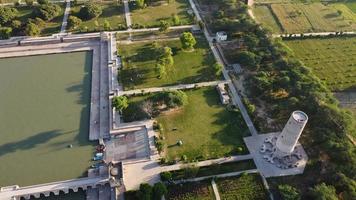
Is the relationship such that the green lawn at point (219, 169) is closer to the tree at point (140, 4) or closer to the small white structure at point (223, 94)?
the small white structure at point (223, 94)

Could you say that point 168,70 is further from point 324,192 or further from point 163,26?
point 324,192

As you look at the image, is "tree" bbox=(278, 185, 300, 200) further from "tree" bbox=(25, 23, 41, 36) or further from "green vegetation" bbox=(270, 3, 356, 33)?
"tree" bbox=(25, 23, 41, 36)

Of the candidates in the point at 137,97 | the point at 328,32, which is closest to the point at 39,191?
the point at 137,97

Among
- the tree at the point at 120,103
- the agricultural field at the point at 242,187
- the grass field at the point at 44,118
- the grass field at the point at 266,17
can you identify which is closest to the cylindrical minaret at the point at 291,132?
the agricultural field at the point at 242,187

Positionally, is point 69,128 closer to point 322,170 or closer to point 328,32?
point 322,170

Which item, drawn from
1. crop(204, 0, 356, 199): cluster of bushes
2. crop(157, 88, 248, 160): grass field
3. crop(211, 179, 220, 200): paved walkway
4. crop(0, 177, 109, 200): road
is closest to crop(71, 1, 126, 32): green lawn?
crop(204, 0, 356, 199): cluster of bushes

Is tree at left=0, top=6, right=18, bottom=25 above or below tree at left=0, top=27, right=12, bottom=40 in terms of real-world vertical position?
above

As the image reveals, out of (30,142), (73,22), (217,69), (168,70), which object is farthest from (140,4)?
(30,142)
